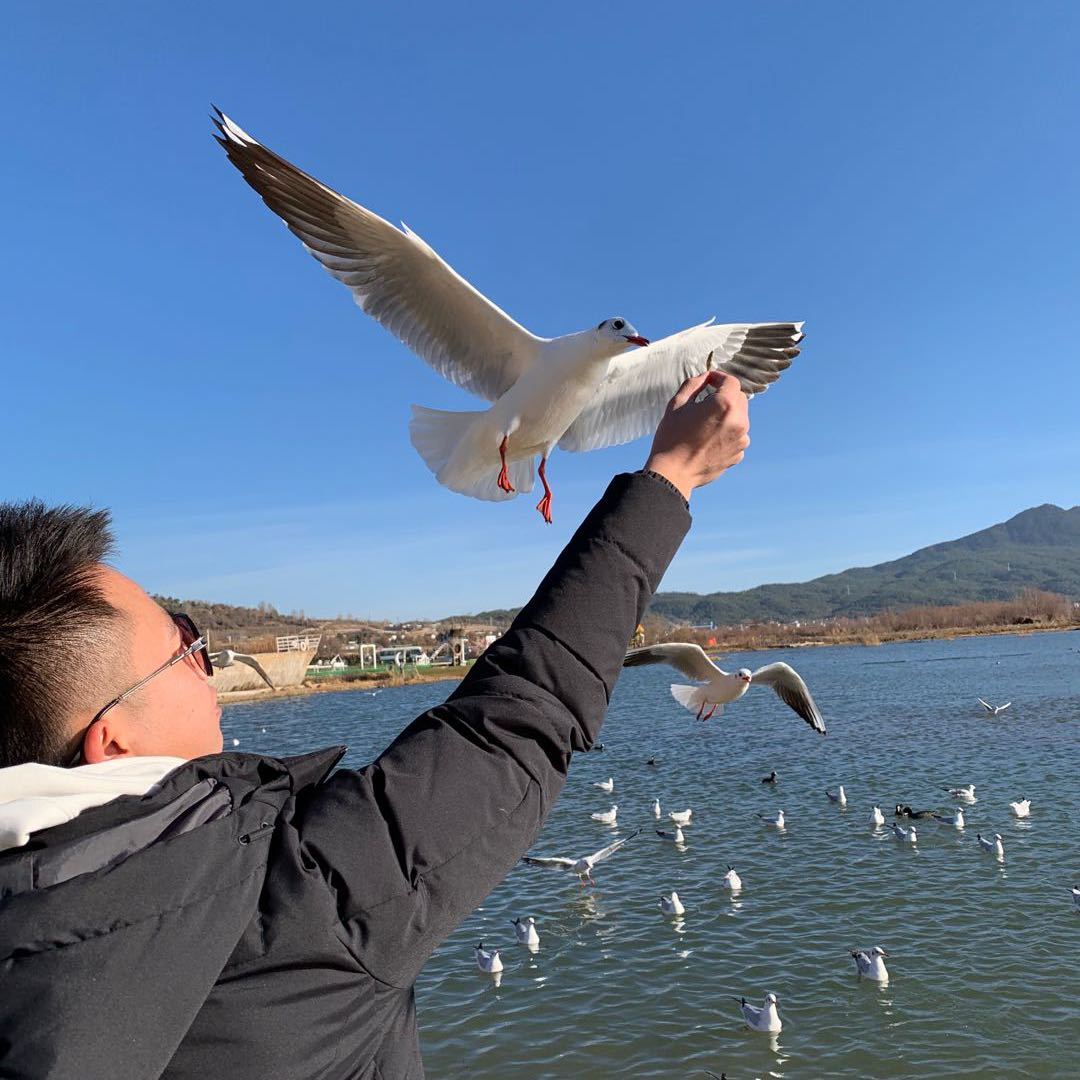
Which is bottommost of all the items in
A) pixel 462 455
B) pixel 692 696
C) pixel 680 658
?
pixel 692 696

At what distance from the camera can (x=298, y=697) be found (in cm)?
4809

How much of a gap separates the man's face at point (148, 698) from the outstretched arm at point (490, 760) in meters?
0.25

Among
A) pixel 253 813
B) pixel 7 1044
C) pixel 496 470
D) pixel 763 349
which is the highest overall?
pixel 763 349

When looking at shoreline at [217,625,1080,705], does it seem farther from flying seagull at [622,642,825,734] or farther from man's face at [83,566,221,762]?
man's face at [83,566,221,762]

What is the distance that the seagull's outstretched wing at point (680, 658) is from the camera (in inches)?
316

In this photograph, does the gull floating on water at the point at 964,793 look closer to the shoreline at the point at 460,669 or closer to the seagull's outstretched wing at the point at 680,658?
the seagull's outstretched wing at the point at 680,658

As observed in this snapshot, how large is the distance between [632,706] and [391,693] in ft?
55.0

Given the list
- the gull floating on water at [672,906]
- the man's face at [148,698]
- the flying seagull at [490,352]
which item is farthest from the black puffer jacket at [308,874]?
the gull floating on water at [672,906]

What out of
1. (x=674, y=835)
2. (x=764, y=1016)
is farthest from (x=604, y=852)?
(x=764, y=1016)

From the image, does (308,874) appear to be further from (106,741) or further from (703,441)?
(703,441)

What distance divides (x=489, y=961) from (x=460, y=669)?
156ft

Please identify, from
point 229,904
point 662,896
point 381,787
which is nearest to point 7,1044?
point 229,904

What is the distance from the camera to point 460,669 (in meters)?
56.2

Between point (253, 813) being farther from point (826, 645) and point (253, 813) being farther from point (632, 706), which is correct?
point (826, 645)
